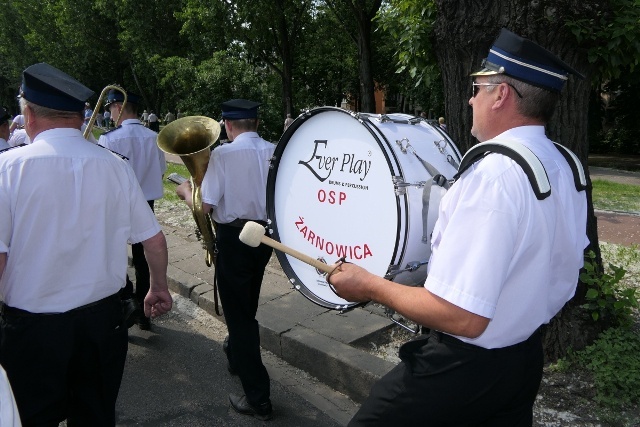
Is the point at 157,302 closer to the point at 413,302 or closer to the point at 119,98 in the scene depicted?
the point at 413,302

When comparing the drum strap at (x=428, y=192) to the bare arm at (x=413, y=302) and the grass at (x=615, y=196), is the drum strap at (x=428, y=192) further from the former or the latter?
the grass at (x=615, y=196)

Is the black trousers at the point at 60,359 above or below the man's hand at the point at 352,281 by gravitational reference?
below

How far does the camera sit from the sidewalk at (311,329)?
3770mm

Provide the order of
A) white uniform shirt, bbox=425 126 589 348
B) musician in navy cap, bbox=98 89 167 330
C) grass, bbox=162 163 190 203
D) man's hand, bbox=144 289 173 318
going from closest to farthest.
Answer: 1. white uniform shirt, bbox=425 126 589 348
2. man's hand, bbox=144 289 173 318
3. musician in navy cap, bbox=98 89 167 330
4. grass, bbox=162 163 190 203

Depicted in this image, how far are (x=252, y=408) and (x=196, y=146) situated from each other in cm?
168

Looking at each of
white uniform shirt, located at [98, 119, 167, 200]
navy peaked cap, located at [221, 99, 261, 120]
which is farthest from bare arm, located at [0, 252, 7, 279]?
white uniform shirt, located at [98, 119, 167, 200]

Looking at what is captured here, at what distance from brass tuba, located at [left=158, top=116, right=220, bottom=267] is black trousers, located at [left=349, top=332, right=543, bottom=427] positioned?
6.49 feet

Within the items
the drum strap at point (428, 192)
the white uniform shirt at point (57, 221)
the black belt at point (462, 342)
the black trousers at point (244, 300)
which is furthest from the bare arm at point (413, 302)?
the black trousers at point (244, 300)

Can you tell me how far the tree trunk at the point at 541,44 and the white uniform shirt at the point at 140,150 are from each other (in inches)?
109

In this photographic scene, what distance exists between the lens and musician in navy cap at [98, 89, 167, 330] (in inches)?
195

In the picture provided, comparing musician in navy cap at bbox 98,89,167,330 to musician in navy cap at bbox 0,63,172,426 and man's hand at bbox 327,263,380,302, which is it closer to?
musician in navy cap at bbox 0,63,172,426

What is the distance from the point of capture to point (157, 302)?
2.74m

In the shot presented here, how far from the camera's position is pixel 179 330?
192 inches

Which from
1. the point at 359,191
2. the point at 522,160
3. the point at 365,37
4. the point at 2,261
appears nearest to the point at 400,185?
the point at 359,191
